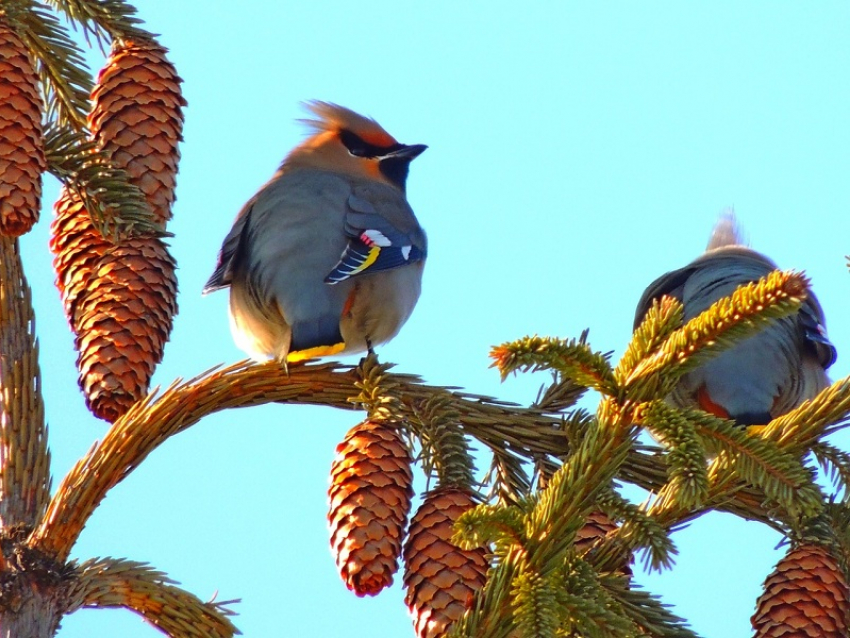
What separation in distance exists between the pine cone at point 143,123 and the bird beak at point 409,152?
2.12 meters

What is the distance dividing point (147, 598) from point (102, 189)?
819 mm

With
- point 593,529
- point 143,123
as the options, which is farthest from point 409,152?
point 593,529

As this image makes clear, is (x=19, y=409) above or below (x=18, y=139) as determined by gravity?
below

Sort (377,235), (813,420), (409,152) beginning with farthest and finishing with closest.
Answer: (409,152), (377,235), (813,420)

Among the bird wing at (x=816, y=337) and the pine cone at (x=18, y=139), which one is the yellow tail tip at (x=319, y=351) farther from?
the bird wing at (x=816, y=337)

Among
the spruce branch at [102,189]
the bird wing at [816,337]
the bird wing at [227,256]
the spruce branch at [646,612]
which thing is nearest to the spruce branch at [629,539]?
the spruce branch at [646,612]

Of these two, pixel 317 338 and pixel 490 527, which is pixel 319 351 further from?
pixel 490 527

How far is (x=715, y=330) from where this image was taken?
2129 mm

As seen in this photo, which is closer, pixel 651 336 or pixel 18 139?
pixel 651 336

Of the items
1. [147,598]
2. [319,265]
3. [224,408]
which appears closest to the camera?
[147,598]

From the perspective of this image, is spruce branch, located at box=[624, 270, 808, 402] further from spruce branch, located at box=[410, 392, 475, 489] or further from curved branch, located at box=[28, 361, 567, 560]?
curved branch, located at box=[28, 361, 567, 560]

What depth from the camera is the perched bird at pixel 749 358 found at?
4504 millimetres

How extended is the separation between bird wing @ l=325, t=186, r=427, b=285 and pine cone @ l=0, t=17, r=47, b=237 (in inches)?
54.9

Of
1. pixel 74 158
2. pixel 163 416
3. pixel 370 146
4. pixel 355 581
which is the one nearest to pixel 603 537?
pixel 355 581
